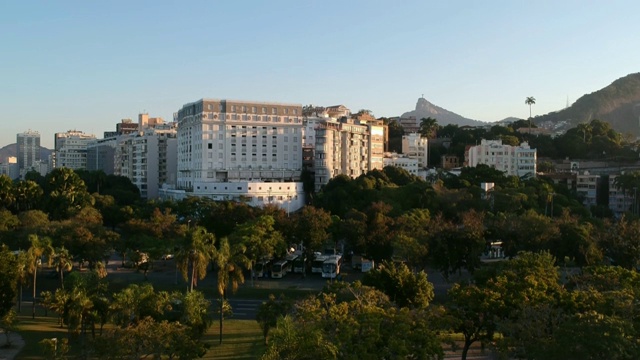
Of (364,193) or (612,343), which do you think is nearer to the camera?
(612,343)

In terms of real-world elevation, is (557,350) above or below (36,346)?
above

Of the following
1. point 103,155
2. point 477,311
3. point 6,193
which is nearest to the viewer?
point 477,311

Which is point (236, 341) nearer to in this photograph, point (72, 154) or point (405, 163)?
point (405, 163)

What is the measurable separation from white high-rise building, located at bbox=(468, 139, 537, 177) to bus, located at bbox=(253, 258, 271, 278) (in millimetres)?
52175

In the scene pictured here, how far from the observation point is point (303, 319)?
18750 mm

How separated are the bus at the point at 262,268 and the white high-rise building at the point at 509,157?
171 feet

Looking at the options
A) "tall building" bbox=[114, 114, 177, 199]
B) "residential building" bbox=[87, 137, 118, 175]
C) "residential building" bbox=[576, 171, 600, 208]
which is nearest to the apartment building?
"residential building" bbox=[576, 171, 600, 208]

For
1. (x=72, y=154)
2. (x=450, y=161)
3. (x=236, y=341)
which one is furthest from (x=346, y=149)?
(x=72, y=154)

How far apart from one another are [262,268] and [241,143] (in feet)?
129

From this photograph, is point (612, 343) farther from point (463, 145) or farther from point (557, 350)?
point (463, 145)

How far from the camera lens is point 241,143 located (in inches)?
3179

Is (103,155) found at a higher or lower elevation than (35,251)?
higher

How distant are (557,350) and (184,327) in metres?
12.8

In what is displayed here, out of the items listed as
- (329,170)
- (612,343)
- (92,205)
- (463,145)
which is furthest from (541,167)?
(612,343)
